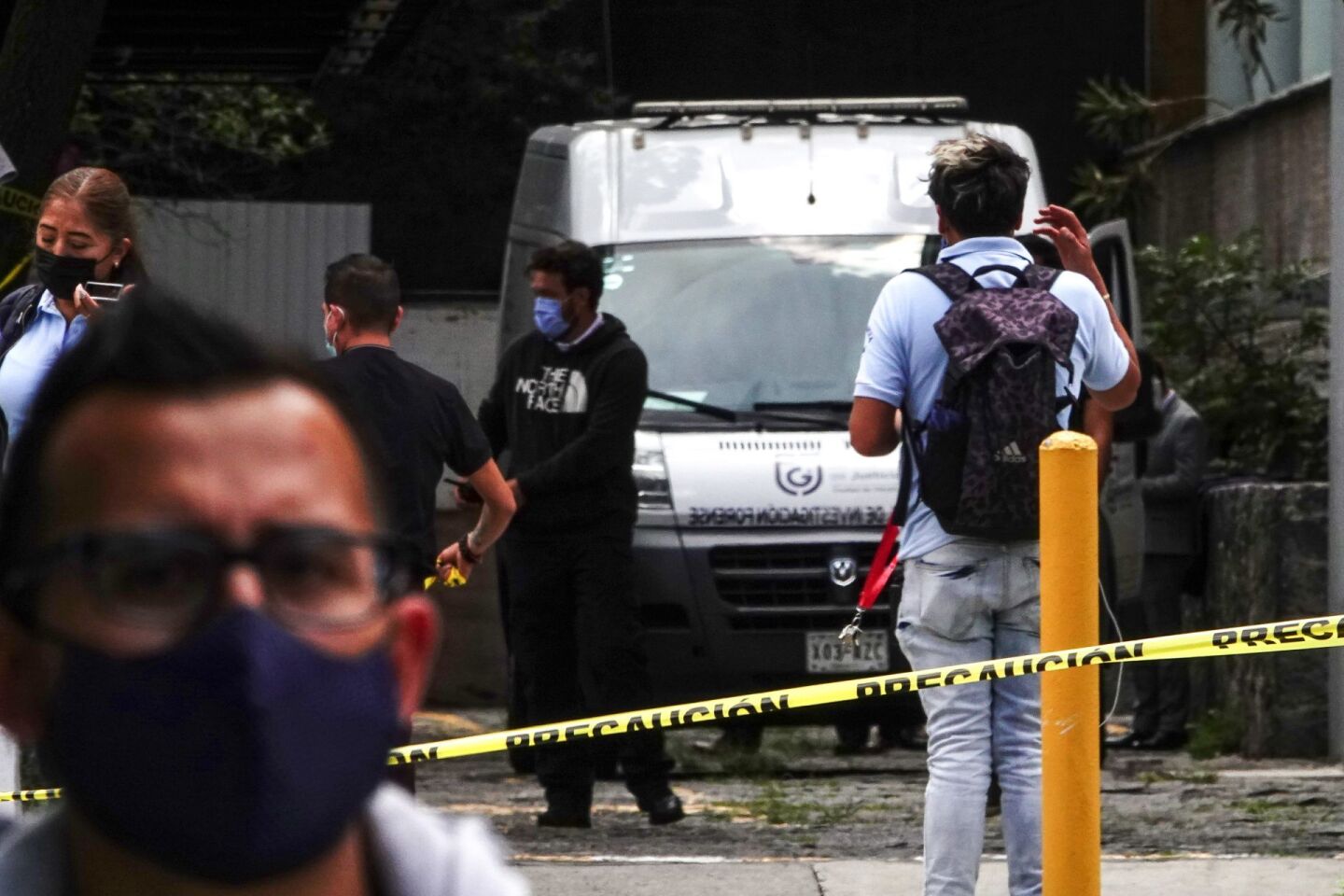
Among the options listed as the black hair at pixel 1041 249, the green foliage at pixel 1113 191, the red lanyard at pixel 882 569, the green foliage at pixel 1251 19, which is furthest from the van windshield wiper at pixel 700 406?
the green foliage at pixel 1113 191

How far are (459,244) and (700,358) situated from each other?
10046 millimetres

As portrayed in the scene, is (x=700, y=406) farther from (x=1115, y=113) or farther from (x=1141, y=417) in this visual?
(x=1115, y=113)

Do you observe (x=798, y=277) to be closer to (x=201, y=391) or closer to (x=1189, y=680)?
(x=1189, y=680)

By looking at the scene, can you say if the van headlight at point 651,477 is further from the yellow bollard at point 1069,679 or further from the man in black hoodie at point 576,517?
the yellow bollard at point 1069,679

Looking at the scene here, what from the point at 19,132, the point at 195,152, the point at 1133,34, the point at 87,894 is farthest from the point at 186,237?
Result: the point at 87,894

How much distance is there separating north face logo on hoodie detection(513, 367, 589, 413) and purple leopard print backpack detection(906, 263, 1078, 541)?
8.72 ft

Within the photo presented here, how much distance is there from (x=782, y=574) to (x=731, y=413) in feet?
2.14

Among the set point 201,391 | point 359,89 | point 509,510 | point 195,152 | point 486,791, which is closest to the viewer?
point 201,391

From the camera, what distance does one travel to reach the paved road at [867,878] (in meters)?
5.85

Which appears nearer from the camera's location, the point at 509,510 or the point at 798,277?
the point at 509,510

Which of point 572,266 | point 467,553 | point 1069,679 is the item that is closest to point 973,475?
point 1069,679

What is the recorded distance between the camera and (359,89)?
1820 centimetres

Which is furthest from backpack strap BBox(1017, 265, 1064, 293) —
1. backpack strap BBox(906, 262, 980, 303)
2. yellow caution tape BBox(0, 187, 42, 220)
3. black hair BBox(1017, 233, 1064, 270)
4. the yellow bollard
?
yellow caution tape BBox(0, 187, 42, 220)

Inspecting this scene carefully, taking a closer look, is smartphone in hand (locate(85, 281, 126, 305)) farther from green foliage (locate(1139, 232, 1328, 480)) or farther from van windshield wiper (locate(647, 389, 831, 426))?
green foliage (locate(1139, 232, 1328, 480))
